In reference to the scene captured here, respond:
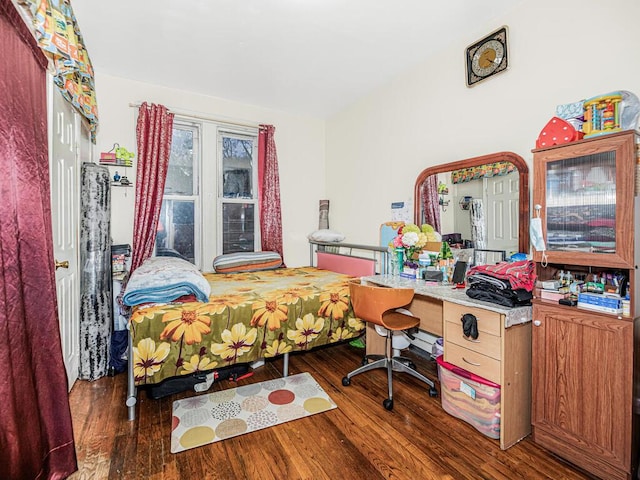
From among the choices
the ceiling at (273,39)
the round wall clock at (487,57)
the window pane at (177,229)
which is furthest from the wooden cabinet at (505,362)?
the window pane at (177,229)

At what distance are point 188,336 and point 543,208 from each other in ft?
7.34

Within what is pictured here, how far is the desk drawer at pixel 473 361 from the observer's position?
1.78 metres

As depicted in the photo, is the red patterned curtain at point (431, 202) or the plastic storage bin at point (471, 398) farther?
the red patterned curtain at point (431, 202)

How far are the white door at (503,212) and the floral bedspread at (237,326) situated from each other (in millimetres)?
1256

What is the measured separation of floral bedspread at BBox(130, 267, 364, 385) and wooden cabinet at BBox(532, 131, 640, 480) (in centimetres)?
144

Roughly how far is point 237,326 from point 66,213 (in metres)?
1.42

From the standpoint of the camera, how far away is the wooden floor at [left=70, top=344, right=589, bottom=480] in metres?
1.57

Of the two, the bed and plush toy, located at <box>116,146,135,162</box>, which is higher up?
plush toy, located at <box>116,146,135,162</box>

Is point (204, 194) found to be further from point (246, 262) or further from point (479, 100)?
point (479, 100)

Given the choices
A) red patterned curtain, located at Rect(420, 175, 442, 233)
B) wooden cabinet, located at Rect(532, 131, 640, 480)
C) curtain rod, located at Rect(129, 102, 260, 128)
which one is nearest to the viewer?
wooden cabinet, located at Rect(532, 131, 640, 480)

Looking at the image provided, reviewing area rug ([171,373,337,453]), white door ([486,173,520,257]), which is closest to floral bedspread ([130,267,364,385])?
area rug ([171,373,337,453])

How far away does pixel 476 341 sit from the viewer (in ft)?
6.15

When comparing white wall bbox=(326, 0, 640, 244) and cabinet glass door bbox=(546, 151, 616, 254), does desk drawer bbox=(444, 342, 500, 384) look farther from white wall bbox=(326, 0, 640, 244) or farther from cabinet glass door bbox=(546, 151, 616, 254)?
white wall bbox=(326, 0, 640, 244)

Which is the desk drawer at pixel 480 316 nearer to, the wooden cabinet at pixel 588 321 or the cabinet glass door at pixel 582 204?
the wooden cabinet at pixel 588 321
